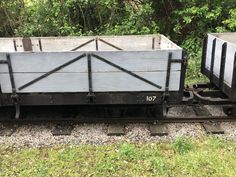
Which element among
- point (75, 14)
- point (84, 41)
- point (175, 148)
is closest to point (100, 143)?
point (175, 148)

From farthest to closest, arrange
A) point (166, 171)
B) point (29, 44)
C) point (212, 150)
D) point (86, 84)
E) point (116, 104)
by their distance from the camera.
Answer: point (29, 44) < point (116, 104) < point (86, 84) < point (212, 150) < point (166, 171)

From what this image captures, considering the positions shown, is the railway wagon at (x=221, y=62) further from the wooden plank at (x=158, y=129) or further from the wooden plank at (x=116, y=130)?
the wooden plank at (x=116, y=130)

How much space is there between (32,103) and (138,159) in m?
2.40

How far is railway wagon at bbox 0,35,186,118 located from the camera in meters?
6.18

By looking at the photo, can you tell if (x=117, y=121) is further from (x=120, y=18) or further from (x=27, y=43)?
(x=120, y=18)

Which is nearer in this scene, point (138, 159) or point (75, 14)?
point (138, 159)

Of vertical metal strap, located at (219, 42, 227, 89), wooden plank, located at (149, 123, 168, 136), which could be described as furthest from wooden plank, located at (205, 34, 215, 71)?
wooden plank, located at (149, 123, 168, 136)

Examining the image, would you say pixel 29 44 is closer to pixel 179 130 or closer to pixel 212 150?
pixel 179 130

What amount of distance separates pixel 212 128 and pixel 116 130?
1.94m

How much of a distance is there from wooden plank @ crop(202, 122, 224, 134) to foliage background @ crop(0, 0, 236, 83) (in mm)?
4662

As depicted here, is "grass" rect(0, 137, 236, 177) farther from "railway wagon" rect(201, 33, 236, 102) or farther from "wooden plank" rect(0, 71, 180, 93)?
"railway wagon" rect(201, 33, 236, 102)

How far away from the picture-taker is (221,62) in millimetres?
7047

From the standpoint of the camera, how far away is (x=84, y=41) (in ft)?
27.8

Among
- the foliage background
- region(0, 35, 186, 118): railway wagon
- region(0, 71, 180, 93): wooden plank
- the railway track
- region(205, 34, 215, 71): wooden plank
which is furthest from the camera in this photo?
the foliage background
